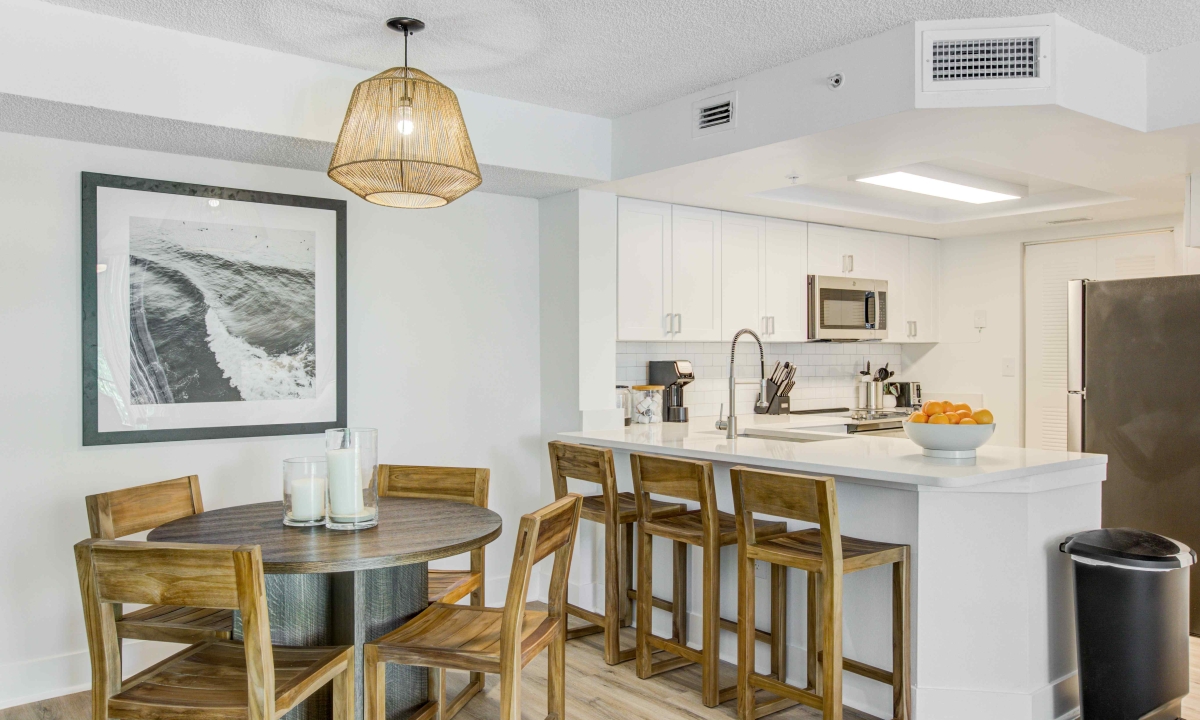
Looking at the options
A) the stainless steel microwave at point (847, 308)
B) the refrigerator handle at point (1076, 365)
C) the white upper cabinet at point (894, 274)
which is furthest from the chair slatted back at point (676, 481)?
the white upper cabinet at point (894, 274)

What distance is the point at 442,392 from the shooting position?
425 centimetres

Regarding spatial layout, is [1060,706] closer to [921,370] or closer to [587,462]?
[587,462]

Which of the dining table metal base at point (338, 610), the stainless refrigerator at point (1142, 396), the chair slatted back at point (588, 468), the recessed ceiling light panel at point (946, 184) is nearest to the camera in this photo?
the dining table metal base at point (338, 610)

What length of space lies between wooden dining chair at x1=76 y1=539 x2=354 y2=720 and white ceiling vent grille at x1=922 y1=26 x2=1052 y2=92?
2.57m

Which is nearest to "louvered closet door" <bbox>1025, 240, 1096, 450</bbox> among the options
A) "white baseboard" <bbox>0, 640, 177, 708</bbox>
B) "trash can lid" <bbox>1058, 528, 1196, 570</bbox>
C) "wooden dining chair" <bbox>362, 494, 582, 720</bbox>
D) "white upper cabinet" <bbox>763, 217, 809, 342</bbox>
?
"white upper cabinet" <bbox>763, 217, 809, 342</bbox>

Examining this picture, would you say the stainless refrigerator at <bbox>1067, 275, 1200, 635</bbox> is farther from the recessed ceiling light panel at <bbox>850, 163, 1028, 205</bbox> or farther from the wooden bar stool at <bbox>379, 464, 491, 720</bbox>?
the wooden bar stool at <bbox>379, 464, 491, 720</bbox>

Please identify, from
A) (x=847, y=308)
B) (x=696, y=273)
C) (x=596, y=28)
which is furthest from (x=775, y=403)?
(x=596, y=28)

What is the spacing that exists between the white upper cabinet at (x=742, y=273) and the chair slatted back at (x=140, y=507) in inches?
120

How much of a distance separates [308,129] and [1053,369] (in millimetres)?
4907

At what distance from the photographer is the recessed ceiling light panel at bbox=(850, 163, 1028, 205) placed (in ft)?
14.3

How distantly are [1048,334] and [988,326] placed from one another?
17.3 inches

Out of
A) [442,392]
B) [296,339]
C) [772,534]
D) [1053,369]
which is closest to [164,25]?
[296,339]

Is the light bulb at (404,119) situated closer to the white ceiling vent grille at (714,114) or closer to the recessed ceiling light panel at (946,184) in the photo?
the white ceiling vent grille at (714,114)

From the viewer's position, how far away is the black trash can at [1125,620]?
9.02ft
